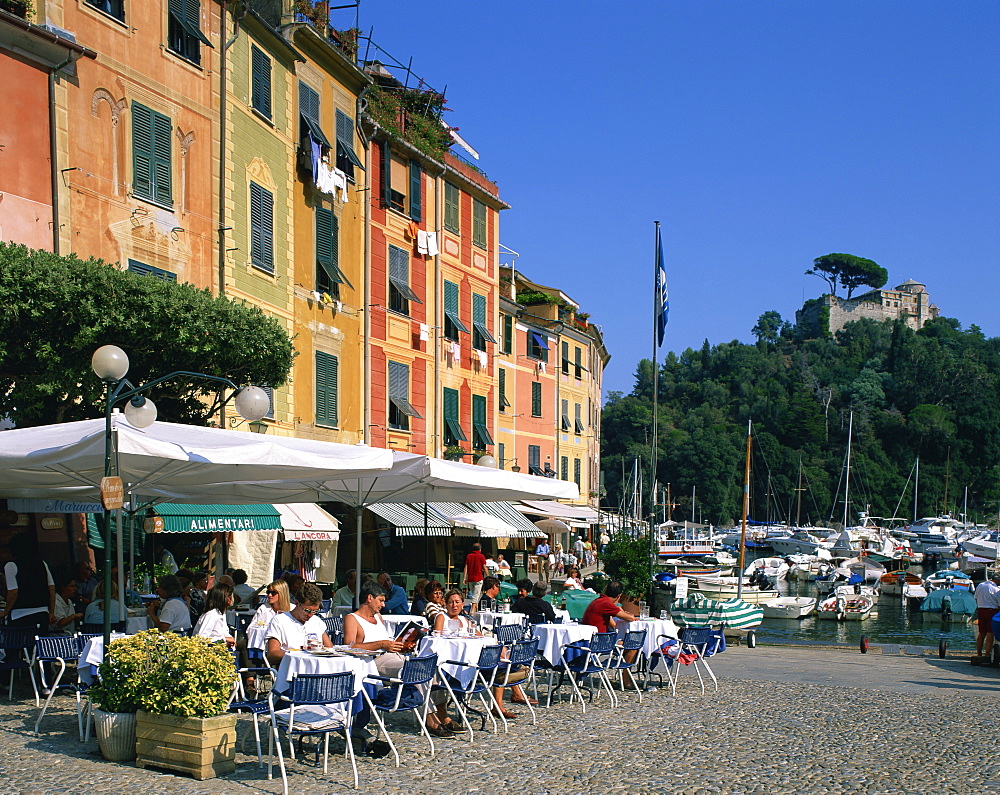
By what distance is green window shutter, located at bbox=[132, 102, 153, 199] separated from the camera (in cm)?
1859

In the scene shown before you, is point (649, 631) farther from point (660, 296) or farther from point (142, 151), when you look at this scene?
point (660, 296)

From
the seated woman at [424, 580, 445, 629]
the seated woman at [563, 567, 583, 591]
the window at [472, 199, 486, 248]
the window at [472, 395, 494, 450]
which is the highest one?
the window at [472, 199, 486, 248]

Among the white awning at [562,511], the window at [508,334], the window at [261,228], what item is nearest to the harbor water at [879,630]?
the white awning at [562,511]

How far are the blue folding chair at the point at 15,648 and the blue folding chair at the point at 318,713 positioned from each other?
3457 mm

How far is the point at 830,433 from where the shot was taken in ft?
477

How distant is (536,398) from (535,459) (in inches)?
103

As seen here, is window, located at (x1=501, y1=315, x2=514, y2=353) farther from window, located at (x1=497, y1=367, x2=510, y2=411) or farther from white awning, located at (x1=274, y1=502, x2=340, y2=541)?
white awning, located at (x1=274, y1=502, x2=340, y2=541)

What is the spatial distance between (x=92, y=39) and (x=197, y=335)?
573 centimetres

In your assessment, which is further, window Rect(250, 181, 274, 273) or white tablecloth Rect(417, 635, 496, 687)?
window Rect(250, 181, 274, 273)

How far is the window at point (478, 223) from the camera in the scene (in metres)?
34.3

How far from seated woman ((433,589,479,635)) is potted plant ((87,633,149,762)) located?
354 centimetres

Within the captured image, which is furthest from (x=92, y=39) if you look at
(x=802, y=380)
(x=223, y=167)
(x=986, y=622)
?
(x=802, y=380)

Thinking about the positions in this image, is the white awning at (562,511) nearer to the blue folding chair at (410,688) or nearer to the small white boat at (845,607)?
the small white boat at (845,607)

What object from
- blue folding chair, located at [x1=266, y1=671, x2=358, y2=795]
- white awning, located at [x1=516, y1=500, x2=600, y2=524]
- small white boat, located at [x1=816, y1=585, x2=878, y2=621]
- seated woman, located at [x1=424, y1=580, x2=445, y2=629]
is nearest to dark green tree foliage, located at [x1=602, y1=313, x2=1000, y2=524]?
white awning, located at [x1=516, y1=500, x2=600, y2=524]
